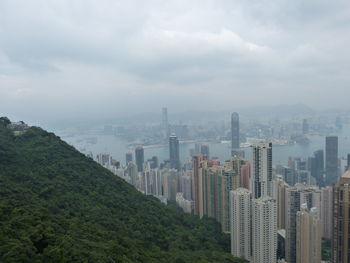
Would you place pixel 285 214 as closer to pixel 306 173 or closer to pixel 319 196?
pixel 319 196

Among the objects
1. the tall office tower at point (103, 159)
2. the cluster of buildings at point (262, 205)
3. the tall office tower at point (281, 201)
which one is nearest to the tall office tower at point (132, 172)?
the cluster of buildings at point (262, 205)

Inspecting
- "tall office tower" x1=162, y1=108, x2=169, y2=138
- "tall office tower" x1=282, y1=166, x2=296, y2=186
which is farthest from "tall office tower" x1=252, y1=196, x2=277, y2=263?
"tall office tower" x1=162, y1=108, x2=169, y2=138

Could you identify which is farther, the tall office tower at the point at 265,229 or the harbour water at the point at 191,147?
the harbour water at the point at 191,147

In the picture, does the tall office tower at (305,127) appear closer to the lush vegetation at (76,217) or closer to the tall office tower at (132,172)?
the tall office tower at (132,172)

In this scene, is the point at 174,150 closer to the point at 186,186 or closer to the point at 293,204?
the point at 186,186

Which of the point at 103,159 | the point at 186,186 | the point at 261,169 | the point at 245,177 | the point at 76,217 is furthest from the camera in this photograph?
the point at 103,159

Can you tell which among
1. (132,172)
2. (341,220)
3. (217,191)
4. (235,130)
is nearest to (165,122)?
(235,130)

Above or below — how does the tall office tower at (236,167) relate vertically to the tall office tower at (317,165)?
above
